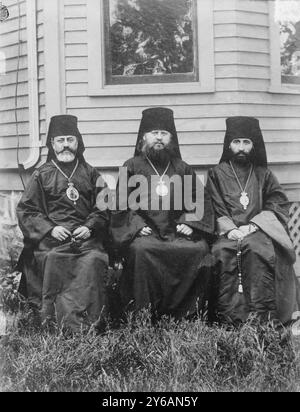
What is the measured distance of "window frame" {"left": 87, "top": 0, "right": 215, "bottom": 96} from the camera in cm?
525

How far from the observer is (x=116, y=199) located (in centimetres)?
476

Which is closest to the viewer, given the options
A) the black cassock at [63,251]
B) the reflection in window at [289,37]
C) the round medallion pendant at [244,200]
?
the black cassock at [63,251]

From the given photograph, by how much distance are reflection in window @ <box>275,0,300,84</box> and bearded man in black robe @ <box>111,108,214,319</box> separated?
136cm

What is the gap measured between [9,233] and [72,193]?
3.11ft

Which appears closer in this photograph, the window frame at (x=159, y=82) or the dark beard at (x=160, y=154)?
the dark beard at (x=160, y=154)

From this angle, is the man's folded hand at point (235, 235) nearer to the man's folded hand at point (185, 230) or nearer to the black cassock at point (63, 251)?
the man's folded hand at point (185, 230)

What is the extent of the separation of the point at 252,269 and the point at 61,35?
2679 mm

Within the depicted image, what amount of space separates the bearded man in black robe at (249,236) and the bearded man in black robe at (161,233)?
139 mm

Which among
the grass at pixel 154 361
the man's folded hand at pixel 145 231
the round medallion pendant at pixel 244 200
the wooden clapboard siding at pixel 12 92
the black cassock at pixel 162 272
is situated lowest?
the grass at pixel 154 361

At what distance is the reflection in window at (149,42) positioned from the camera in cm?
516

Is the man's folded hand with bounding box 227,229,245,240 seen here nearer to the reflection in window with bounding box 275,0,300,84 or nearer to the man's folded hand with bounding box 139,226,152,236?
the man's folded hand with bounding box 139,226,152,236

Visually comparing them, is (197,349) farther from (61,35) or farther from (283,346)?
(61,35)

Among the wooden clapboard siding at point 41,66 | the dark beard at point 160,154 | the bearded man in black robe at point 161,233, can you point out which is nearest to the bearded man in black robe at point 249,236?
the bearded man in black robe at point 161,233

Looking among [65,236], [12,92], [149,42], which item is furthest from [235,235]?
[12,92]
